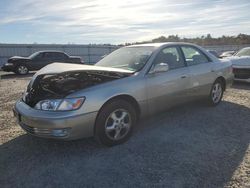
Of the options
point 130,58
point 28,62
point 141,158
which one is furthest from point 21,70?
point 141,158

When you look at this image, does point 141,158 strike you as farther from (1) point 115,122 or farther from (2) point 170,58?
(2) point 170,58

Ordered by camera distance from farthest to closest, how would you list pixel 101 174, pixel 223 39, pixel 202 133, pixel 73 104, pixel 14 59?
pixel 223 39 → pixel 14 59 → pixel 202 133 → pixel 73 104 → pixel 101 174

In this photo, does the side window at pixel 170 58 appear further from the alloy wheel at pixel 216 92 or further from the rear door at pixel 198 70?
the alloy wheel at pixel 216 92

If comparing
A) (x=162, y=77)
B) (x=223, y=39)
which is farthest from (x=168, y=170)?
(x=223, y=39)

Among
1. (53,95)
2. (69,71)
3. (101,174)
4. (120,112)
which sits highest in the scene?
(69,71)

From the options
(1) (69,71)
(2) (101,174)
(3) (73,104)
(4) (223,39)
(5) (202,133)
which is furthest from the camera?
(4) (223,39)

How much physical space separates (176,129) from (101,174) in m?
1.94

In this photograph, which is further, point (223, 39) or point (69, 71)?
point (223, 39)

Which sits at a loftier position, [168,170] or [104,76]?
[104,76]

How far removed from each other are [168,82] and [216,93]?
196 centimetres

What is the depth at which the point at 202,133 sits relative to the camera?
4.71m

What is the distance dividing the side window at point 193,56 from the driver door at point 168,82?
8.0 inches

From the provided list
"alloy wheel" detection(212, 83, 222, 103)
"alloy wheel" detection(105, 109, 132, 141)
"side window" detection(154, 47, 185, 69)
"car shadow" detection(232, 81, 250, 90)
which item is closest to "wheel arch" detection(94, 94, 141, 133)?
"alloy wheel" detection(105, 109, 132, 141)

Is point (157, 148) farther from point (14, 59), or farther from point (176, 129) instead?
point (14, 59)
